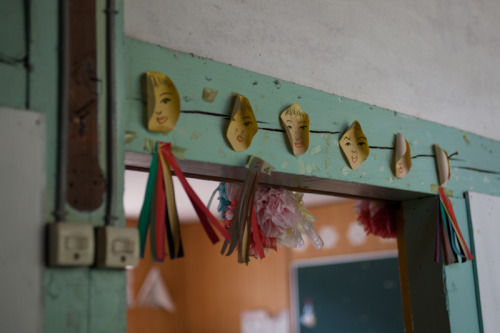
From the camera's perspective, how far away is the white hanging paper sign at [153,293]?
248 inches

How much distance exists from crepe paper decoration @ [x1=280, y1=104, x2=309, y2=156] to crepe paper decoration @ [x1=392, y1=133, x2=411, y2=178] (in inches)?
15.2

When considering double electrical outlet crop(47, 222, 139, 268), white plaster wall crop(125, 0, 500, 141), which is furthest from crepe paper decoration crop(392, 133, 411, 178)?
double electrical outlet crop(47, 222, 139, 268)

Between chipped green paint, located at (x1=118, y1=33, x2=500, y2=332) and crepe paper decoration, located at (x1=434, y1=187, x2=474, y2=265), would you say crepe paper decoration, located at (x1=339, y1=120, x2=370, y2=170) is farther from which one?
crepe paper decoration, located at (x1=434, y1=187, x2=474, y2=265)

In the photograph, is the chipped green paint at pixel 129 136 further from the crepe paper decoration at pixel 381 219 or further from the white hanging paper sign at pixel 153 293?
the white hanging paper sign at pixel 153 293

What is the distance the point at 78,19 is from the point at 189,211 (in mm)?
4932

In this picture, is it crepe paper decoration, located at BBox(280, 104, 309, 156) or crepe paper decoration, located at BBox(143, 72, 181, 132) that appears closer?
crepe paper decoration, located at BBox(143, 72, 181, 132)

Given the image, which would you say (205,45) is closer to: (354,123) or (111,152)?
(111,152)

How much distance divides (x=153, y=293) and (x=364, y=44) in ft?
16.5

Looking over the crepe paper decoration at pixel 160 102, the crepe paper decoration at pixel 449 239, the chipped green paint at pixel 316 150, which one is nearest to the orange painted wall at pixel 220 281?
the crepe paper decoration at pixel 449 239

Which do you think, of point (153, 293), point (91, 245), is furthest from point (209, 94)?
point (153, 293)

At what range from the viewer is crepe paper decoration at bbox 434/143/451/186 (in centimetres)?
192

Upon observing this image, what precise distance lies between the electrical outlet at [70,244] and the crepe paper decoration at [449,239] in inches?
46.2

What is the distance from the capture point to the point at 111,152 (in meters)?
1.12

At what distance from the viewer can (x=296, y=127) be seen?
150 centimetres
